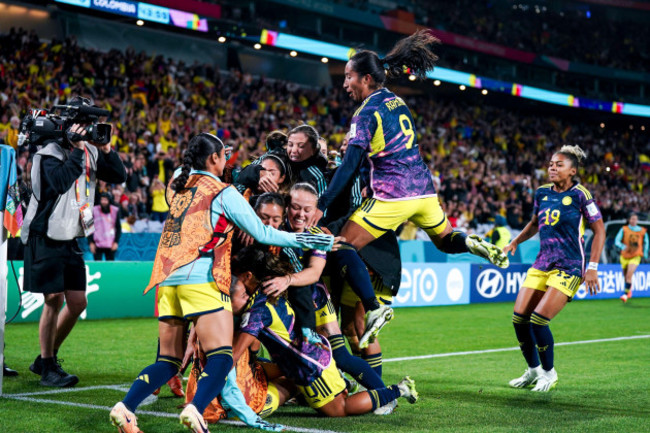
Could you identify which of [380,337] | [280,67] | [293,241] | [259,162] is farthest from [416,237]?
[293,241]

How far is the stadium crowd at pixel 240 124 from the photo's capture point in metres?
17.7

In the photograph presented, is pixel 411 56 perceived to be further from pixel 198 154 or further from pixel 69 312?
pixel 69 312

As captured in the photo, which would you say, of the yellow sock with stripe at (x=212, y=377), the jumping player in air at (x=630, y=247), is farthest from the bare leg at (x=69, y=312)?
the jumping player in air at (x=630, y=247)

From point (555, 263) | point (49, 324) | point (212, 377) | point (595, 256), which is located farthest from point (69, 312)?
point (595, 256)

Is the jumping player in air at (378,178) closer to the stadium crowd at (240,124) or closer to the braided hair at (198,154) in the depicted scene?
the braided hair at (198,154)

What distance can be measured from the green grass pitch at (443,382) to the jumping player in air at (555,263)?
1.33 feet

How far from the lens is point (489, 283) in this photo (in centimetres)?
1720

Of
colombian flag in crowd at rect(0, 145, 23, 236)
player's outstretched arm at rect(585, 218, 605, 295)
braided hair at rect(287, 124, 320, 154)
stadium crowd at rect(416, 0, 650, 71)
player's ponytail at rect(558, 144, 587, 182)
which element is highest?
stadium crowd at rect(416, 0, 650, 71)

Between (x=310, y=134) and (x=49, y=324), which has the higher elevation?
(x=310, y=134)

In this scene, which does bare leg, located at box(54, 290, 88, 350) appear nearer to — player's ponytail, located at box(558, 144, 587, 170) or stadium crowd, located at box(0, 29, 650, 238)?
player's ponytail, located at box(558, 144, 587, 170)

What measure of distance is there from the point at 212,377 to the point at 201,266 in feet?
1.98

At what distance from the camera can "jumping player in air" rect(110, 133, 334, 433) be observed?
439 cm

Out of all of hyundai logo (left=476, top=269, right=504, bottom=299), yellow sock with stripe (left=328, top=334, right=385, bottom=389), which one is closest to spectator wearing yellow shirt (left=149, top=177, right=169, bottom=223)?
hyundai logo (left=476, top=269, right=504, bottom=299)

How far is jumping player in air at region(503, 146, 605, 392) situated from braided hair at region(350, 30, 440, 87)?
1.93m
